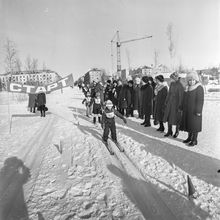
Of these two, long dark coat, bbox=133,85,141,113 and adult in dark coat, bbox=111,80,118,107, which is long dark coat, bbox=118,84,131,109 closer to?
long dark coat, bbox=133,85,141,113

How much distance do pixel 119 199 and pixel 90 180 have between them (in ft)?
2.67

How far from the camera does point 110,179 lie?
3422 mm

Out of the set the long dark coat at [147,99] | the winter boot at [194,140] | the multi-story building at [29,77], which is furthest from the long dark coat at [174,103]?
the multi-story building at [29,77]

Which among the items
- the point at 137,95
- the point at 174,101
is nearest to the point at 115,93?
the point at 137,95

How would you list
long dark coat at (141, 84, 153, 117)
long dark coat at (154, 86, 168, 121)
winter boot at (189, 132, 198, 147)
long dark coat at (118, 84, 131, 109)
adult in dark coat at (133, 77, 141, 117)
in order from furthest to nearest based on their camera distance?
1. long dark coat at (118, 84, 131, 109)
2. adult in dark coat at (133, 77, 141, 117)
3. long dark coat at (141, 84, 153, 117)
4. long dark coat at (154, 86, 168, 121)
5. winter boot at (189, 132, 198, 147)

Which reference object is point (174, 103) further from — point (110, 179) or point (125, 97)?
point (125, 97)

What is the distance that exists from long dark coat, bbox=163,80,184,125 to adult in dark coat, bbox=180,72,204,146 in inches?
18.1

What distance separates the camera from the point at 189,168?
3.71 meters

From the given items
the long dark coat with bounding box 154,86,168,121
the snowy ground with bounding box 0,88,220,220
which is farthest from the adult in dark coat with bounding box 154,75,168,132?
the snowy ground with bounding box 0,88,220,220

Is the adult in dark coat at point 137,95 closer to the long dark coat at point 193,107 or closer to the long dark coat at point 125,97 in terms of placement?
the long dark coat at point 125,97

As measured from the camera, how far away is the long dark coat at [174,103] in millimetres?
5477

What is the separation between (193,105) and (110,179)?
9.90ft

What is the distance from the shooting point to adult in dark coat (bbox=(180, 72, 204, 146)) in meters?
4.65

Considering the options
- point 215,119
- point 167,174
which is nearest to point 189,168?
point 167,174
